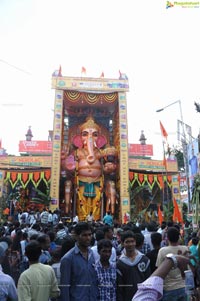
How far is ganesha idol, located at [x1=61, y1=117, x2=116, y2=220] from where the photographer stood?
18.6m

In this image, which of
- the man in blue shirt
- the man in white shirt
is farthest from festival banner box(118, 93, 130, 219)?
the man in white shirt

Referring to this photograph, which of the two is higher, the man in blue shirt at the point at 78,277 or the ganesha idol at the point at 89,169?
the ganesha idol at the point at 89,169

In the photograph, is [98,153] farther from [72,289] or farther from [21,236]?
[72,289]

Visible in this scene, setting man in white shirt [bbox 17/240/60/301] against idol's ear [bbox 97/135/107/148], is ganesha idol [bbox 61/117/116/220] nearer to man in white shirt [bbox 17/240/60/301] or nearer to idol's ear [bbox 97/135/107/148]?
idol's ear [bbox 97/135/107/148]

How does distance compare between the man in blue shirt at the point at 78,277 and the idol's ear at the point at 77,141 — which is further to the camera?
the idol's ear at the point at 77,141

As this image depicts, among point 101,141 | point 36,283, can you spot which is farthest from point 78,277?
point 101,141

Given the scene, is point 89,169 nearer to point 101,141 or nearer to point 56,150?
point 101,141

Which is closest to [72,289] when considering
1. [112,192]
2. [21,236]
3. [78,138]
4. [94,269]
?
[94,269]

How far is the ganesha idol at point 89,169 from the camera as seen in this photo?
18609 millimetres

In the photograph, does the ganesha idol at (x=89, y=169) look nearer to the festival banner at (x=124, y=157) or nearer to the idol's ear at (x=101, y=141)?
the idol's ear at (x=101, y=141)

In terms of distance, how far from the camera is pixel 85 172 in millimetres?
18781

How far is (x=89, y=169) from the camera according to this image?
61.6 ft

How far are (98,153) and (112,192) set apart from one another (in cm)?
273

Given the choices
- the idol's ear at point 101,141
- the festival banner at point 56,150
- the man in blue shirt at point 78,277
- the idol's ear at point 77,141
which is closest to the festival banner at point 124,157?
the idol's ear at point 101,141
